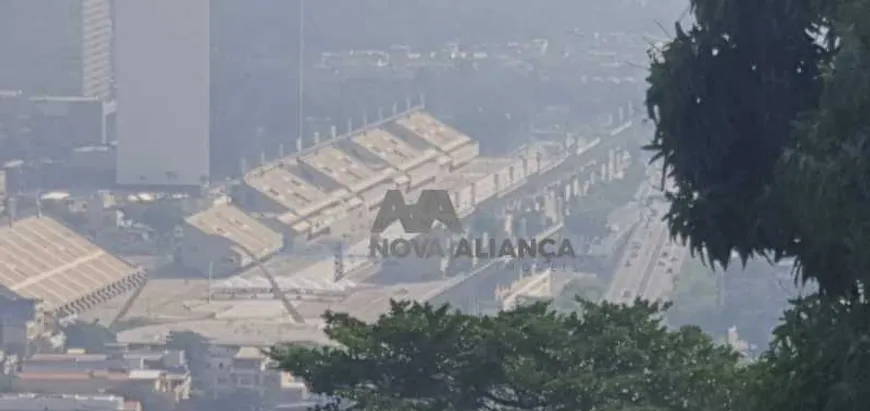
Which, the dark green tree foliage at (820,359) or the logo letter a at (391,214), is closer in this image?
the dark green tree foliage at (820,359)

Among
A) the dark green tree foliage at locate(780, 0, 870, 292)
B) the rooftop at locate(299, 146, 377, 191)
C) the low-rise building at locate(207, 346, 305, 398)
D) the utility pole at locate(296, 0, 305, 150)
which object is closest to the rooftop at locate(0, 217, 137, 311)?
the low-rise building at locate(207, 346, 305, 398)

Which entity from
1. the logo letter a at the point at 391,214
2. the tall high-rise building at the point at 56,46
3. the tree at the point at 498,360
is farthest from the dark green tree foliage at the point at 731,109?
the tall high-rise building at the point at 56,46

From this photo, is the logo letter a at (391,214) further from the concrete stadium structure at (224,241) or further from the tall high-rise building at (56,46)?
the tall high-rise building at (56,46)

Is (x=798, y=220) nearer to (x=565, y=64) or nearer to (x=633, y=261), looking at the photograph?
(x=633, y=261)

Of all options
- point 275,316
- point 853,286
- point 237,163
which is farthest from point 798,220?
point 237,163

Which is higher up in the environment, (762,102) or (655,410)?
(762,102)

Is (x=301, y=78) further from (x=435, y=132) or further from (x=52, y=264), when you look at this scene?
(x=52, y=264)

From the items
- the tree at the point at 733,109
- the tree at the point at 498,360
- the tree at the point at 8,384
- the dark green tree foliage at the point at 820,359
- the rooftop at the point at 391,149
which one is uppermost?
the tree at the point at 733,109
